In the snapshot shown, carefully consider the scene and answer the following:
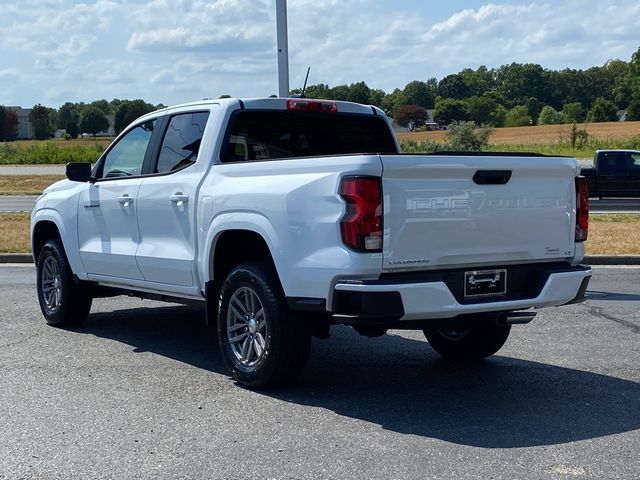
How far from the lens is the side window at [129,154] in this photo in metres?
7.88

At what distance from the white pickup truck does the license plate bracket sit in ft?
0.03

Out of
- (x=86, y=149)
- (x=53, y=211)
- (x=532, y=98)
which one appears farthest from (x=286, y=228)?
(x=532, y=98)

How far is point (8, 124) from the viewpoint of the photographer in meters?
110

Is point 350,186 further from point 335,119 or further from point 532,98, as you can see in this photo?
point 532,98

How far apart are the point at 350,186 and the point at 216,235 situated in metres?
1.47

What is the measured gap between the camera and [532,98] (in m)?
138

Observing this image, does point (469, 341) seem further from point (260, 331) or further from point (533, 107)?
point (533, 107)

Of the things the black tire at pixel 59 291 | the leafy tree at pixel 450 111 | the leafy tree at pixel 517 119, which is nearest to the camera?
the black tire at pixel 59 291

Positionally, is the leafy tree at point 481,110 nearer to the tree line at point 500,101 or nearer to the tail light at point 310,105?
the tree line at point 500,101

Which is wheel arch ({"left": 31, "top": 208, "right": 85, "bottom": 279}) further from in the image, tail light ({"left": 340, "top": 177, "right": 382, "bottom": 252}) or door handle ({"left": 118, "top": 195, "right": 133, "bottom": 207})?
tail light ({"left": 340, "top": 177, "right": 382, "bottom": 252})

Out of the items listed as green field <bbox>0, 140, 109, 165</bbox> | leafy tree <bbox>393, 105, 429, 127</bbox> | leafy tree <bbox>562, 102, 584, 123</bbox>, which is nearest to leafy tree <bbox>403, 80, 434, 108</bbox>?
leafy tree <bbox>562, 102, 584, 123</bbox>

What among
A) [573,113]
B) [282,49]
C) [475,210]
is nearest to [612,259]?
[282,49]

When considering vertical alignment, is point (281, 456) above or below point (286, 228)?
below

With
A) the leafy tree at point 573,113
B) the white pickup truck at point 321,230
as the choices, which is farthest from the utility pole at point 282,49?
the leafy tree at point 573,113
